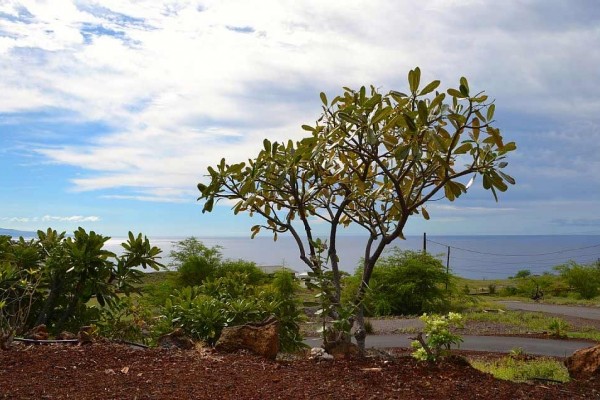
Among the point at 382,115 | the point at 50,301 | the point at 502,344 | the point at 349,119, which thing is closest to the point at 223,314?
the point at 50,301

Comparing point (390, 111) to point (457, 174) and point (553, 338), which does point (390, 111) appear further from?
point (553, 338)

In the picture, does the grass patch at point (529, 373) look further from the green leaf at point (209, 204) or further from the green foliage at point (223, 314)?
the green leaf at point (209, 204)

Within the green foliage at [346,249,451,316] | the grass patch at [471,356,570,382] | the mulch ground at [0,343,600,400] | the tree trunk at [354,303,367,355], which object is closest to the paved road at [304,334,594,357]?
the grass patch at [471,356,570,382]

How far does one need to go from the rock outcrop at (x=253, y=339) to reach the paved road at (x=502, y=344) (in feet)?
11.9

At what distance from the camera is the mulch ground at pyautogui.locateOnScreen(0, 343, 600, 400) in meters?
3.91

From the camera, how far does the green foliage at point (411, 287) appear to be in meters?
13.9

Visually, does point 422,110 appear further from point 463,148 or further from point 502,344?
point 502,344

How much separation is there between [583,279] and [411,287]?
27.8 feet

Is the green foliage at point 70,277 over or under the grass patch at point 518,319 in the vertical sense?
over

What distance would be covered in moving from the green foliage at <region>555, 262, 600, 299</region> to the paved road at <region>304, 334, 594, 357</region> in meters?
10.5

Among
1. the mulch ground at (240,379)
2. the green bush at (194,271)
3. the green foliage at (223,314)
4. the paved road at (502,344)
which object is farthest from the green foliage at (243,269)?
the mulch ground at (240,379)

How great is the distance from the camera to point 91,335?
6094mm

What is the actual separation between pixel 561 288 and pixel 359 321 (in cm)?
1704

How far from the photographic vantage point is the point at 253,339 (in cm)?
537
